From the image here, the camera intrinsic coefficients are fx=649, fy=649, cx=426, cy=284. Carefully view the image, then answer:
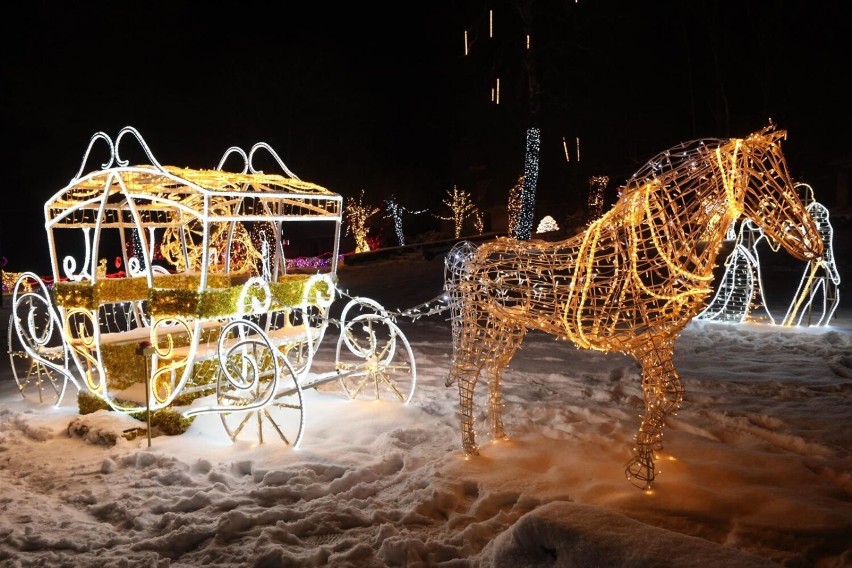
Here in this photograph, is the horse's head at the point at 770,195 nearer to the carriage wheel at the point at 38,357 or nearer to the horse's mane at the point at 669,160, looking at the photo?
the horse's mane at the point at 669,160

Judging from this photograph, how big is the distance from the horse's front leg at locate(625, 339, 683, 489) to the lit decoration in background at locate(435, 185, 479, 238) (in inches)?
829

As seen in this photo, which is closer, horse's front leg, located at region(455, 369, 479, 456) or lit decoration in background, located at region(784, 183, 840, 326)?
horse's front leg, located at region(455, 369, 479, 456)

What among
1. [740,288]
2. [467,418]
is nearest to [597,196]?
[740,288]

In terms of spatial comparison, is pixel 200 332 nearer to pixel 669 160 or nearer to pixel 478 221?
pixel 669 160

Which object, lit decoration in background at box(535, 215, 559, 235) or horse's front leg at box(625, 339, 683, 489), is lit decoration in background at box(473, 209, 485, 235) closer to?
lit decoration in background at box(535, 215, 559, 235)

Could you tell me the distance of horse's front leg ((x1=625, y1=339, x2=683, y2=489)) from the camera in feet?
13.4

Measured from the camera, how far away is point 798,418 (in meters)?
5.36

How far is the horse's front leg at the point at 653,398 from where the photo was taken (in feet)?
13.4

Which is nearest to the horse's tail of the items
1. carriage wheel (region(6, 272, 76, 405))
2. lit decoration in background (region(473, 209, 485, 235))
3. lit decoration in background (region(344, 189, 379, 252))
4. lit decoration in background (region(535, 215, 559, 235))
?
carriage wheel (region(6, 272, 76, 405))

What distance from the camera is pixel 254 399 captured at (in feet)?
17.6

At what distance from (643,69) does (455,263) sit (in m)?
20.2

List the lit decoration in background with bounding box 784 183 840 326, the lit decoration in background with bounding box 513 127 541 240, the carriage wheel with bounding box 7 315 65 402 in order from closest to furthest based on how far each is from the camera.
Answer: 1. the carriage wheel with bounding box 7 315 65 402
2. the lit decoration in background with bounding box 784 183 840 326
3. the lit decoration in background with bounding box 513 127 541 240

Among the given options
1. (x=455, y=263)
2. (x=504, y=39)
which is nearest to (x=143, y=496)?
(x=455, y=263)

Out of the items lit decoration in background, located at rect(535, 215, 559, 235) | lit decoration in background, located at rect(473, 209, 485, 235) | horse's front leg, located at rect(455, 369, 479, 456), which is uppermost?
lit decoration in background, located at rect(473, 209, 485, 235)
